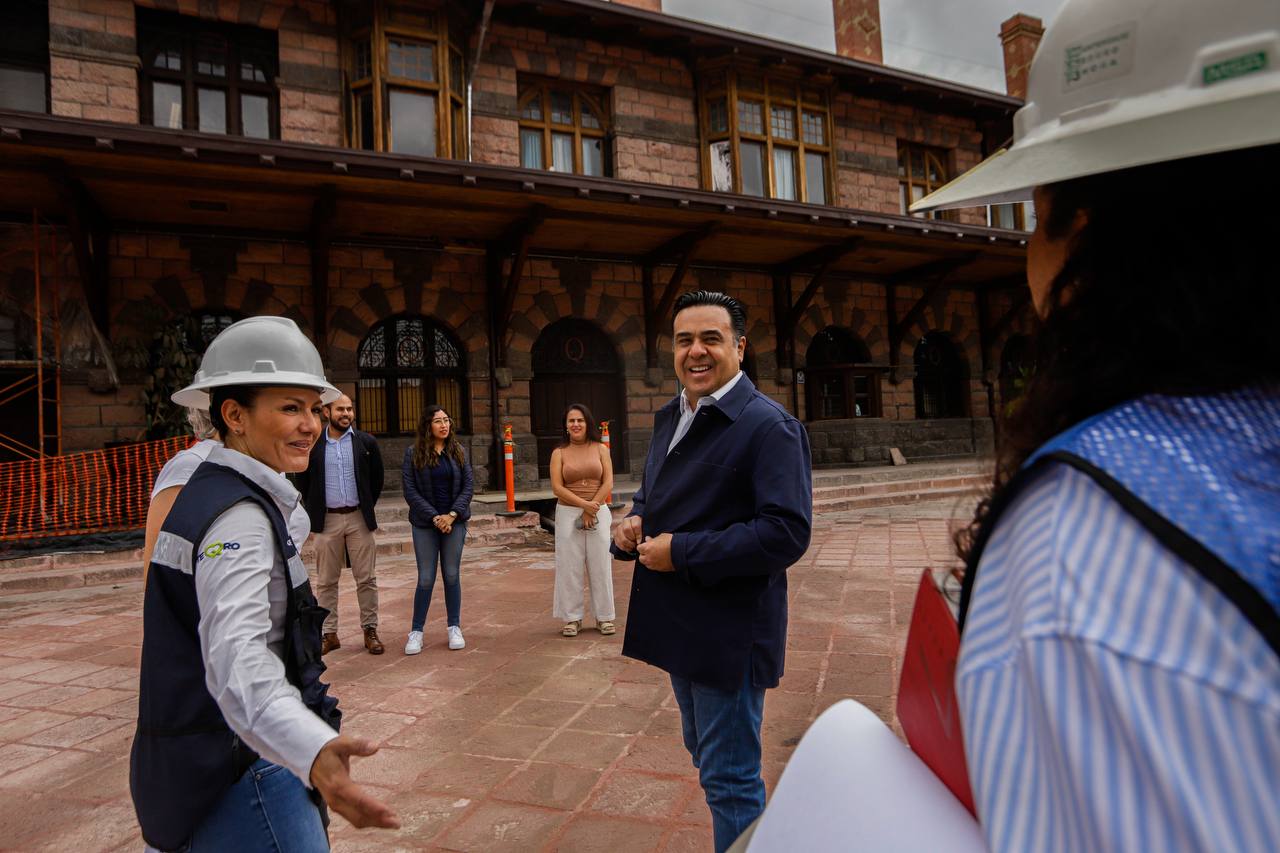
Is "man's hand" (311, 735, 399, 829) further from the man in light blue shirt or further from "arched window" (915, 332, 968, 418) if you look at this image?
"arched window" (915, 332, 968, 418)

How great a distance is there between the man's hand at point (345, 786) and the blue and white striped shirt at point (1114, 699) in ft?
3.00

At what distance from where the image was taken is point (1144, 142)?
55cm

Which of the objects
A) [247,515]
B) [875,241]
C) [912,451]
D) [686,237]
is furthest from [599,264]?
[247,515]

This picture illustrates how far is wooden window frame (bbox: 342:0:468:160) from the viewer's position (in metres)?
10.6

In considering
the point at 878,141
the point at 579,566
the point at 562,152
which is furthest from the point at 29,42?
the point at 878,141

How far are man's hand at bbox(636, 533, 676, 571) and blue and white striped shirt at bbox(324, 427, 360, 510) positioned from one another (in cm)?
368

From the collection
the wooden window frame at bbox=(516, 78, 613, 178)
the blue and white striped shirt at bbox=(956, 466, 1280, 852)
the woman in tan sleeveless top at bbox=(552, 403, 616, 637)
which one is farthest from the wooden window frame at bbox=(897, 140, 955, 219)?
the blue and white striped shirt at bbox=(956, 466, 1280, 852)

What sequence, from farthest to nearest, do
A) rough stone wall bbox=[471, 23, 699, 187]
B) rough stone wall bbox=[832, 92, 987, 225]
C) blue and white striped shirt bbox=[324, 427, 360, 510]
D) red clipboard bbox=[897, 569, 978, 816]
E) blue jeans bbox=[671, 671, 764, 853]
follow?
rough stone wall bbox=[832, 92, 987, 225], rough stone wall bbox=[471, 23, 699, 187], blue and white striped shirt bbox=[324, 427, 360, 510], blue jeans bbox=[671, 671, 764, 853], red clipboard bbox=[897, 569, 978, 816]

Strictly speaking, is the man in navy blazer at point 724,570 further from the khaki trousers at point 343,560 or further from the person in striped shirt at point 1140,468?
the khaki trousers at point 343,560

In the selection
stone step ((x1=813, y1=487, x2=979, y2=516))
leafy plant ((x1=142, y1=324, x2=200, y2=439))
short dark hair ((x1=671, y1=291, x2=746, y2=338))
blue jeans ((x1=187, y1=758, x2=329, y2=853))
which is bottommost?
stone step ((x1=813, y1=487, x2=979, y2=516))

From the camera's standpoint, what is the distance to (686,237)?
463 inches

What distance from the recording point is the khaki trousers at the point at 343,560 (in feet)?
16.1

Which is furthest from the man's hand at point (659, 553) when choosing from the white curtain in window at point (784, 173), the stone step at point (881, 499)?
the white curtain in window at point (784, 173)

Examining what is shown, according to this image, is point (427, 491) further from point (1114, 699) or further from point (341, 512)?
point (1114, 699)
